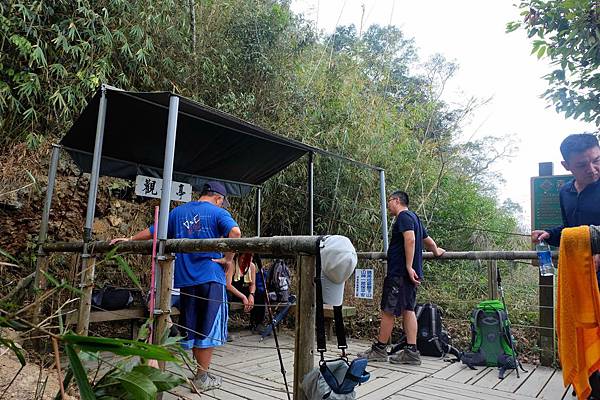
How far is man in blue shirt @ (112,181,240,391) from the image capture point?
254 centimetres

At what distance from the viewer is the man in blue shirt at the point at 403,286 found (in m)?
3.22

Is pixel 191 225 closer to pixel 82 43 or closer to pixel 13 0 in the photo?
pixel 82 43

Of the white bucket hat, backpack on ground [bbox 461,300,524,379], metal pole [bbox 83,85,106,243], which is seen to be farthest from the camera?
backpack on ground [bbox 461,300,524,379]

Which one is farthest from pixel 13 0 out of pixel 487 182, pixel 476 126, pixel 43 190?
pixel 487 182

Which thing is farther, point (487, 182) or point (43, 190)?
point (487, 182)

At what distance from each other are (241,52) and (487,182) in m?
11.1

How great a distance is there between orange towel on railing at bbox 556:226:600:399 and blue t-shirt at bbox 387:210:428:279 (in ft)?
6.81

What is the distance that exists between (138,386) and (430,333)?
3.05m

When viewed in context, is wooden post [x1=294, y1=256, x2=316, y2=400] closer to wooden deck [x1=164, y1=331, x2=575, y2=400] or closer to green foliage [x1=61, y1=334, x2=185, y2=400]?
green foliage [x1=61, y1=334, x2=185, y2=400]

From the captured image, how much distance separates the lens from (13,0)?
166 inches

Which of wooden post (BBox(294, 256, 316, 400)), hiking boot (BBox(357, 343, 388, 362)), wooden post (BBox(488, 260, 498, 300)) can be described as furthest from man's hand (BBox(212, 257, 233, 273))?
wooden post (BBox(488, 260, 498, 300))

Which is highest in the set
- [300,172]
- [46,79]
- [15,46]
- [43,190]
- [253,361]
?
[15,46]

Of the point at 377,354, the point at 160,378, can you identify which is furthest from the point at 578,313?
the point at 377,354

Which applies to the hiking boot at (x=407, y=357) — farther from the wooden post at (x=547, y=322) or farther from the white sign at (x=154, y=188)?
the white sign at (x=154, y=188)
